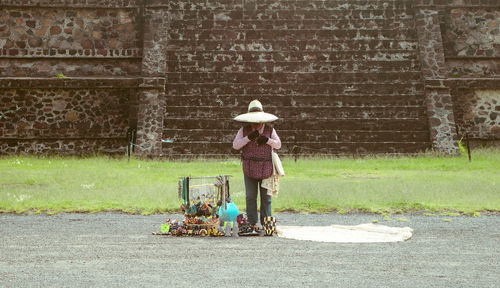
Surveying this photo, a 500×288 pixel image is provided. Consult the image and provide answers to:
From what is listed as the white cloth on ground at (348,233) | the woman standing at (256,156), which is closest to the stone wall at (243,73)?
the woman standing at (256,156)

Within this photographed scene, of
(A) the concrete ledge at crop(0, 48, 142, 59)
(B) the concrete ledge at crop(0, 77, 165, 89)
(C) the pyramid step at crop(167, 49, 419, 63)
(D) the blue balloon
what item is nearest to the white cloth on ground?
(D) the blue balloon

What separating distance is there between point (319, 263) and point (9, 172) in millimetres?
8765

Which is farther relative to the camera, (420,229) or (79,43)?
(79,43)

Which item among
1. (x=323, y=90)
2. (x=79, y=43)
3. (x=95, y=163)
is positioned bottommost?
(x=95, y=163)

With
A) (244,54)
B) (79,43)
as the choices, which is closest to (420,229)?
(244,54)

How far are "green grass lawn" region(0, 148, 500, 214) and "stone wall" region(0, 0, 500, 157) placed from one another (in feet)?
4.54

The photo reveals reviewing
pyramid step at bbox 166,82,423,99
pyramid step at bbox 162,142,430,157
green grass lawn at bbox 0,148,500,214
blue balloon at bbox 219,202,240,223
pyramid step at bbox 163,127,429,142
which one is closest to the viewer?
blue balloon at bbox 219,202,240,223

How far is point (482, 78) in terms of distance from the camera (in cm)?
1681

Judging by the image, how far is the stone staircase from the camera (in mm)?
15180

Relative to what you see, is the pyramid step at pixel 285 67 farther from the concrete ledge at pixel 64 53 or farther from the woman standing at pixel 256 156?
the woman standing at pixel 256 156

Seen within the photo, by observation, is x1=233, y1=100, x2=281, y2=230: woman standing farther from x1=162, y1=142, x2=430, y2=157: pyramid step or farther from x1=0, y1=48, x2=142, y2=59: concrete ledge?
x1=0, y1=48, x2=142, y2=59: concrete ledge

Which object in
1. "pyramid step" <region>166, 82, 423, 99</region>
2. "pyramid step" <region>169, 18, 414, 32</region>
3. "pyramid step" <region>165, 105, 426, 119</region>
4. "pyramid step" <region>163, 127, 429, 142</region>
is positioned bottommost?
"pyramid step" <region>163, 127, 429, 142</region>

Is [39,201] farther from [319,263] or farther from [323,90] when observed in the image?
[323,90]

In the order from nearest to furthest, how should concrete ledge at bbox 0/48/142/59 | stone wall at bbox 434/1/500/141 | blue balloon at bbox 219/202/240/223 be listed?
blue balloon at bbox 219/202/240/223 → stone wall at bbox 434/1/500/141 → concrete ledge at bbox 0/48/142/59
